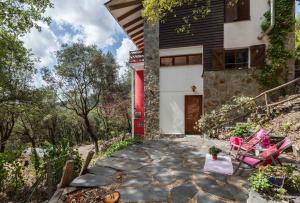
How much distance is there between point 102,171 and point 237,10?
395 inches

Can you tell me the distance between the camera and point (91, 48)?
17.8 metres

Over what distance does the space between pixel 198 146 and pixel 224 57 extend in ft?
18.6

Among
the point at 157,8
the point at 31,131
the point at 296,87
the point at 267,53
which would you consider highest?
the point at 157,8

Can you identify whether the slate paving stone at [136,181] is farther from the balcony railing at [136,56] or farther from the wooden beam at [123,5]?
the balcony railing at [136,56]

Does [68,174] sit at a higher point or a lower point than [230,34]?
lower

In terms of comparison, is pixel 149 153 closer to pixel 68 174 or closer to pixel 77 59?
pixel 68 174

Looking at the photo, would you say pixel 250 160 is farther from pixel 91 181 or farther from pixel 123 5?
pixel 123 5

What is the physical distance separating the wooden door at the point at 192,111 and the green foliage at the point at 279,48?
3164 mm

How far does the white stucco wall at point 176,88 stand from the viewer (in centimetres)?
1166

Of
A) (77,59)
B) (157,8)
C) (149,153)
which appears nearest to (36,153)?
(149,153)

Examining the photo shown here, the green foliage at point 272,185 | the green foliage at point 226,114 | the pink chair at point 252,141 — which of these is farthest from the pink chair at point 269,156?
the green foliage at point 226,114

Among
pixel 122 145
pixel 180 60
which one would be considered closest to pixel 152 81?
pixel 180 60

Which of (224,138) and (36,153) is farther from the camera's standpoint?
(224,138)

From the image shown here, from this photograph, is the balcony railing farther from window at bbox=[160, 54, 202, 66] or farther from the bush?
the bush
